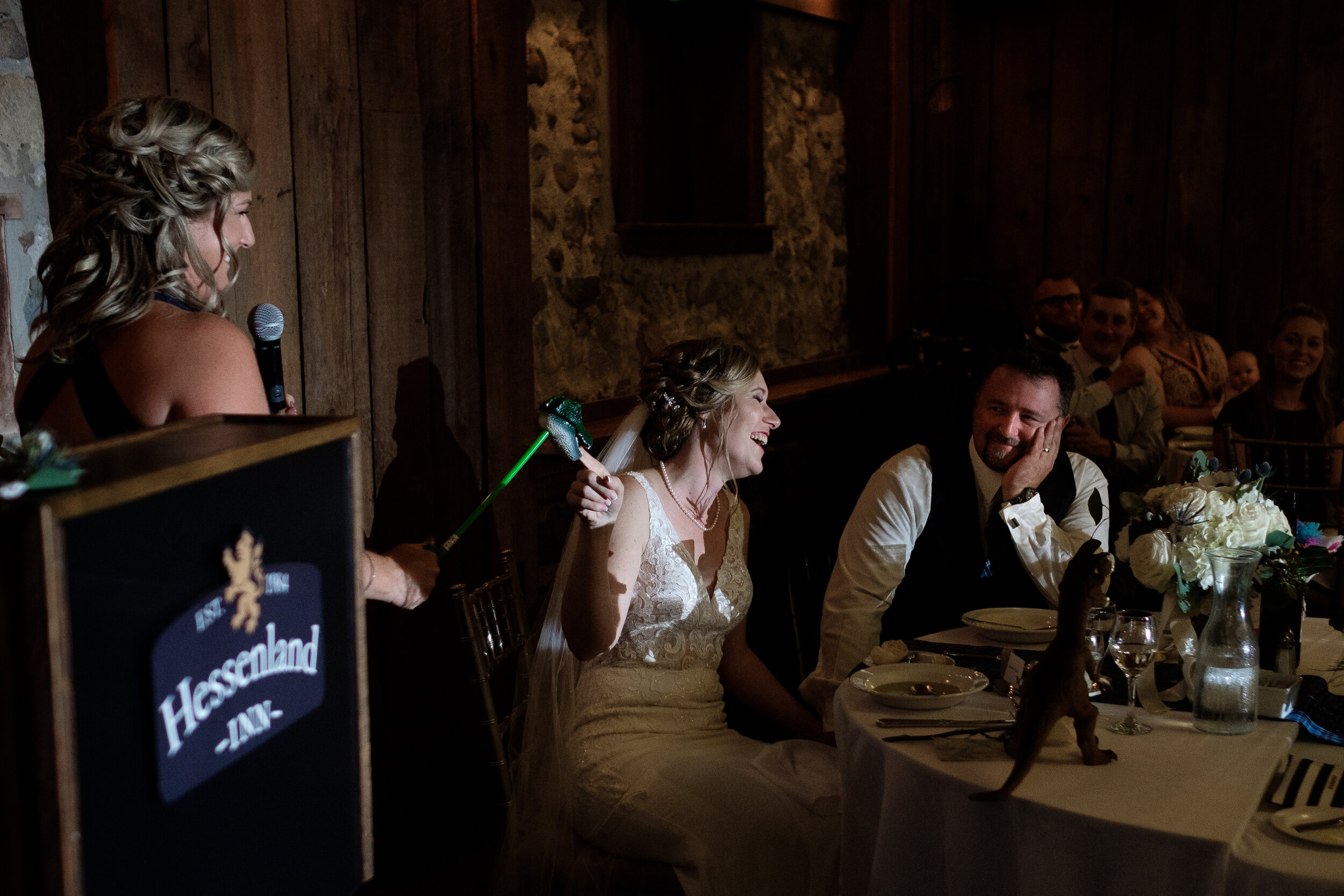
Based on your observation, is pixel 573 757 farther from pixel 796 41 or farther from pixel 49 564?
pixel 796 41

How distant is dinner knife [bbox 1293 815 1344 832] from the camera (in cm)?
146

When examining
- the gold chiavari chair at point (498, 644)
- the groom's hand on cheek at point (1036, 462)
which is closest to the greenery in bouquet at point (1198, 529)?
the groom's hand on cheek at point (1036, 462)

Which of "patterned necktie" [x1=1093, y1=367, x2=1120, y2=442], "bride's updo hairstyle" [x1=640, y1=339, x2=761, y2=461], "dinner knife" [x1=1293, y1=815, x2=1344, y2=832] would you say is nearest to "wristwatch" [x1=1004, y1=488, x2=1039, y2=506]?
"bride's updo hairstyle" [x1=640, y1=339, x2=761, y2=461]

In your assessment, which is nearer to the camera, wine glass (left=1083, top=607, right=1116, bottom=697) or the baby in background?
wine glass (left=1083, top=607, right=1116, bottom=697)

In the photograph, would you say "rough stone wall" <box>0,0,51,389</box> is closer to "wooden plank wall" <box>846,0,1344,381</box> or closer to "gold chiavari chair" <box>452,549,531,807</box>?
"gold chiavari chair" <box>452,549,531,807</box>

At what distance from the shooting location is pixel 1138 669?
5.99ft

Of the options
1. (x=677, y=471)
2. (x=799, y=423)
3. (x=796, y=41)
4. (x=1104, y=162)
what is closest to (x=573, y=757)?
(x=677, y=471)

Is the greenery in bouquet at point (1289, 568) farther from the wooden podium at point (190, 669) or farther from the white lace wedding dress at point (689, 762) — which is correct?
the wooden podium at point (190, 669)

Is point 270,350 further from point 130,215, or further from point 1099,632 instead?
point 1099,632

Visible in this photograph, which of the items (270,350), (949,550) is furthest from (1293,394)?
(270,350)

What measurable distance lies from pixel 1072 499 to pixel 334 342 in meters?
1.78

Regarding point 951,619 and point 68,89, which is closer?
point 68,89

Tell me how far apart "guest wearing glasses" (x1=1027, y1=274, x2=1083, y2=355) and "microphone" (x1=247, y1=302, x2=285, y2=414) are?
3.98 metres

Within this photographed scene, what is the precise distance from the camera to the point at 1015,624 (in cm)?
235
